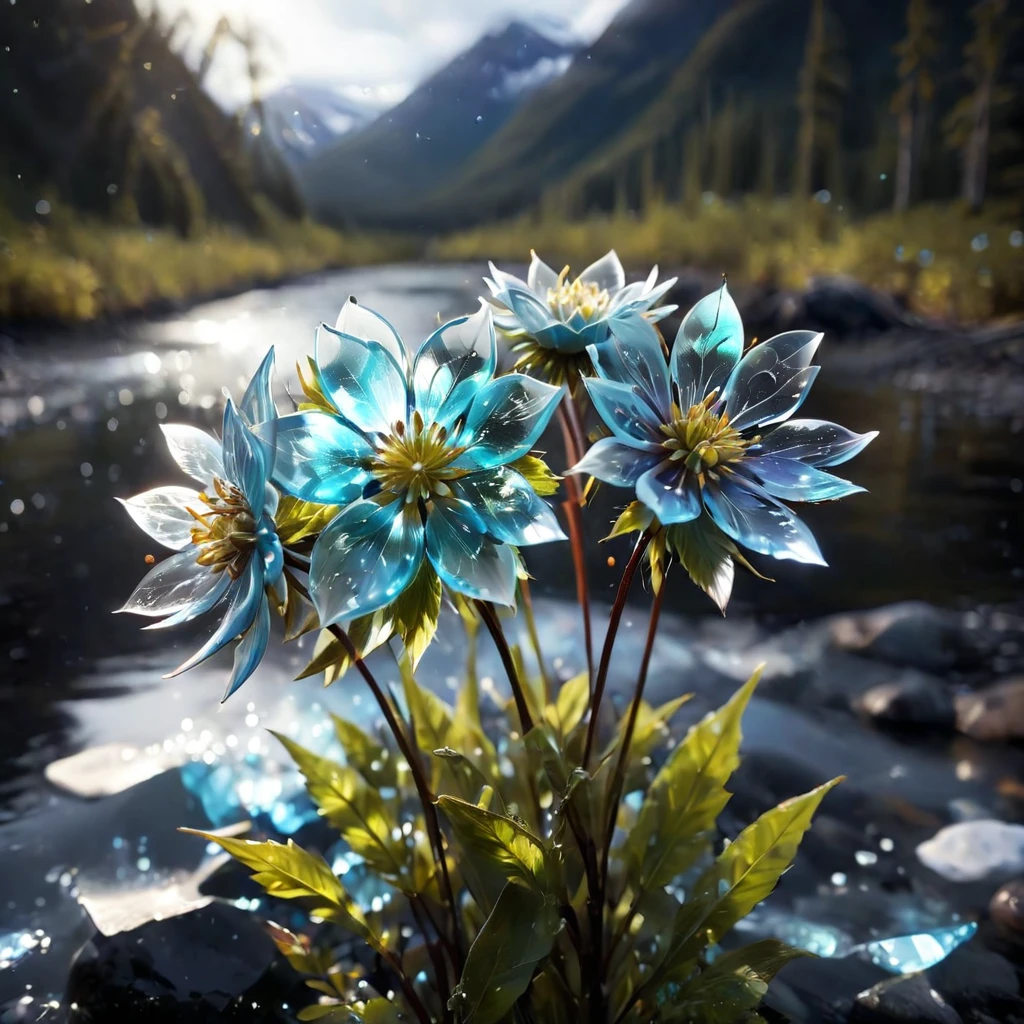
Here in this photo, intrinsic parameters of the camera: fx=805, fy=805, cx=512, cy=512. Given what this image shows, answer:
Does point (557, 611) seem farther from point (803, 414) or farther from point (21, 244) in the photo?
point (21, 244)

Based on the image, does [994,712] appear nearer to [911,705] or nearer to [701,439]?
[911,705]

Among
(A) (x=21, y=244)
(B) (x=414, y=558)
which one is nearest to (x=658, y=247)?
(A) (x=21, y=244)

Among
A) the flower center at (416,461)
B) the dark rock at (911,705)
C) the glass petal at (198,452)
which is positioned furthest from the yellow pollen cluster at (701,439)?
the dark rock at (911,705)

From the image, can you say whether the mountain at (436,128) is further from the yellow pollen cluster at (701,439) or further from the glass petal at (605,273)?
the yellow pollen cluster at (701,439)

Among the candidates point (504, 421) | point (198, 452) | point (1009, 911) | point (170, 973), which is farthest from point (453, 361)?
point (1009, 911)

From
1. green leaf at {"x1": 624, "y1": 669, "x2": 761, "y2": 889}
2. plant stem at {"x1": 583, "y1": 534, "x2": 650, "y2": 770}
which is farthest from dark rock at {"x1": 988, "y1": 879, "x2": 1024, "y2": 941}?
plant stem at {"x1": 583, "y1": 534, "x2": 650, "y2": 770}
